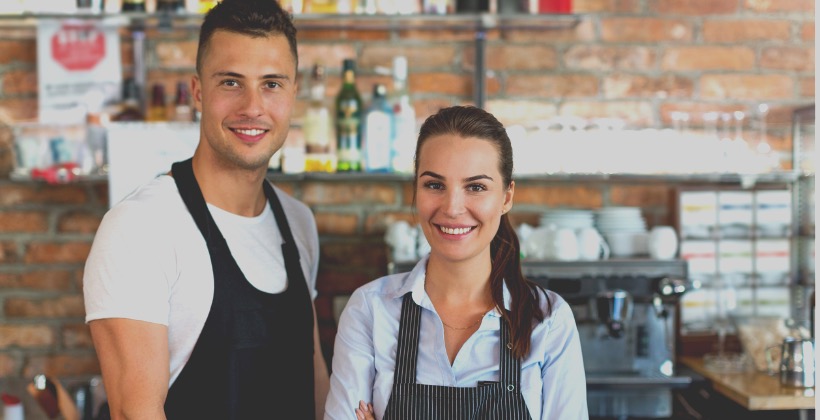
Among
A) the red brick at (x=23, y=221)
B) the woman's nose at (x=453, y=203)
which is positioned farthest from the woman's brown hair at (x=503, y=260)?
the red brick at (x=23, y=221)

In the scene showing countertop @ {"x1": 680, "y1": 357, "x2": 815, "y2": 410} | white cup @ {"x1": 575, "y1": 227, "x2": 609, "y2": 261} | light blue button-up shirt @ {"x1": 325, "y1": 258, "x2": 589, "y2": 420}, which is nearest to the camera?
light blue button-up shirt @ {"x1": 325, "y1": 258, "x2": 589, "y2": 420}

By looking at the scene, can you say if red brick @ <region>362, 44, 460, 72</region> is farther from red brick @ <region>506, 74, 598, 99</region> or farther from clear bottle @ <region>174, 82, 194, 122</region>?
clear bottle @ <region>174, 82, 194, 122</region>

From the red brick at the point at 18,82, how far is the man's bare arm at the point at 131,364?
1.73 meters

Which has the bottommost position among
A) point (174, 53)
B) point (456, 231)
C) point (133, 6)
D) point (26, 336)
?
A: point (26, 336)

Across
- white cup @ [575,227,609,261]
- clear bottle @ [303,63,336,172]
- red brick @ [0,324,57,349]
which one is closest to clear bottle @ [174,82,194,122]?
clear bottle @ [303,63,336,172]

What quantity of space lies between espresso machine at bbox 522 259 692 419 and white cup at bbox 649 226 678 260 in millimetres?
67

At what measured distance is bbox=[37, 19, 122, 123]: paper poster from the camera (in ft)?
9.94

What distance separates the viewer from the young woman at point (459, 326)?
1651 millimetres

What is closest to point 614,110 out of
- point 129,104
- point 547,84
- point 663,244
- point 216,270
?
point 547,84

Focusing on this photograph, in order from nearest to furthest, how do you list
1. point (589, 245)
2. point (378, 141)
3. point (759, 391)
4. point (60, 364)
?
1. point (759, 391)
2. point (589, 245)
3. point (378, 141)
4. point (60, 364)

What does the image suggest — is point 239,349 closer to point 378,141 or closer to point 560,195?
point 378,141

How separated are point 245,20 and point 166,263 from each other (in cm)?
53

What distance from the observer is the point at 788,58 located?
3156 mm

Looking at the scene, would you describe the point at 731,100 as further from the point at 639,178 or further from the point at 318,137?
the point at 318,137
